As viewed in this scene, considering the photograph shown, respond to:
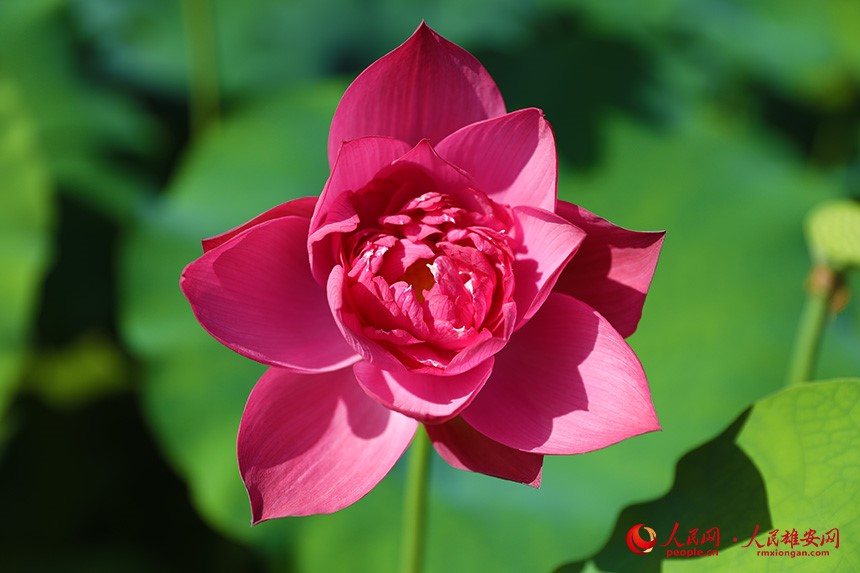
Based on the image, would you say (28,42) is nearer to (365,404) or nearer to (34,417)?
(34,417)

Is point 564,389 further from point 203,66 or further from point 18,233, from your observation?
point 203,66

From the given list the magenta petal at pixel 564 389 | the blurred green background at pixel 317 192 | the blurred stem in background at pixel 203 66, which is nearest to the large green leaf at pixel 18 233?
the blurred green background at pixel 317 192

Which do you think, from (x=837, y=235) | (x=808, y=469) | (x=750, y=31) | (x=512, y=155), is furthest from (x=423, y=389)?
(x=750, y=31)

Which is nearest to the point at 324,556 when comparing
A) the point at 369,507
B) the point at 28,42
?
the point at 369,507

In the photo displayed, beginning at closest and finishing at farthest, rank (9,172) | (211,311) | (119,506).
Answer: (211,311)
(9,172)
(119,506)

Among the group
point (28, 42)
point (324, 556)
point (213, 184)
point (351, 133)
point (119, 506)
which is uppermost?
point (351, 133)

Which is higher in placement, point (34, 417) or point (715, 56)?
point (715, 56)
